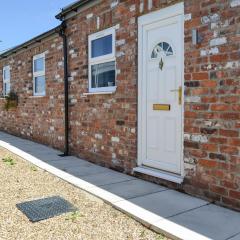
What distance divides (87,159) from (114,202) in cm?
294

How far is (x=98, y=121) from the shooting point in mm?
6605

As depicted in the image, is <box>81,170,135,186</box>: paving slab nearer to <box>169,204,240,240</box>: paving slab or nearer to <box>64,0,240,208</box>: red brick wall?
<box>64,0,240,208</box>: red brick wall

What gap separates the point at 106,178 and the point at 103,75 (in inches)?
85.3

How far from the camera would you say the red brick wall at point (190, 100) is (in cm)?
390

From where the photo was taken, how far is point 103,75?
21.6ft

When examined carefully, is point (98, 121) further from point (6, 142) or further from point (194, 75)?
point (6, 142)

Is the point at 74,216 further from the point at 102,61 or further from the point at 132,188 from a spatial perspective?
the point at 102,61

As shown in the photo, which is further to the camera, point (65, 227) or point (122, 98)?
point (122, 98)

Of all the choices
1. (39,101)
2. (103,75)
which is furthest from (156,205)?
(39,101)

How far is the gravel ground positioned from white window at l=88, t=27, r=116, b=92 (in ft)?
7.32

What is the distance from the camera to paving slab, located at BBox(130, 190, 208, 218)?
3850 millimetres

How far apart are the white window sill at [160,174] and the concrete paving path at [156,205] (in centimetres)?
15

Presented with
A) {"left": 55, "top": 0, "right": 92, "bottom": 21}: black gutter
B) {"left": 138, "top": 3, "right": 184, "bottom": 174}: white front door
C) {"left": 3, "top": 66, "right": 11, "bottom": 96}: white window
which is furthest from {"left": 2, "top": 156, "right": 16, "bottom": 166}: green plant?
{"left": 3, "top": 66, "right": 11, "bottom": 96}: white window

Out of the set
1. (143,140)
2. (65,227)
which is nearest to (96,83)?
(143,140)
